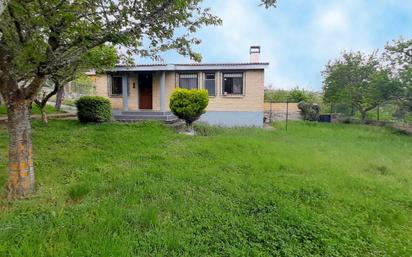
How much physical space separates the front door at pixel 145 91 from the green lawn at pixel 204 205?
907 centimetres

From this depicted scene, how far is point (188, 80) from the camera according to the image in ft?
52.4

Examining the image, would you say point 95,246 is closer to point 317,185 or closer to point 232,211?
point 232,211

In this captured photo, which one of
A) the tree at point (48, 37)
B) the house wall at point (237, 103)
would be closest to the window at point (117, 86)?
the house wall at point (237, 103)

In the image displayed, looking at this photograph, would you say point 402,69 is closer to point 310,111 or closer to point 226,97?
point 310,111

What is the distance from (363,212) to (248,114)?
11.4 m

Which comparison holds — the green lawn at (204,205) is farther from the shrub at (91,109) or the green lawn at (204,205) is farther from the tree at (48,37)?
the shrub at (91,109)

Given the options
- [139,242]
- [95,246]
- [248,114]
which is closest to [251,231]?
[139,242]

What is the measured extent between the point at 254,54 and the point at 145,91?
676cm

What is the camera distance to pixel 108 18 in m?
4.38

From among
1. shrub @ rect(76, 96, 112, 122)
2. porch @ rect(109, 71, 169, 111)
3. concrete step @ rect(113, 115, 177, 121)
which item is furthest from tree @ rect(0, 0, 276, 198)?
porch @ rect(109, 71, 169, 111)

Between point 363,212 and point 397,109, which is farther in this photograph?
point 397,109

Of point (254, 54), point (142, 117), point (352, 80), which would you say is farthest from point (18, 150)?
point (352, 80)

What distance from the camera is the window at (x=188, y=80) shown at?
1588cm

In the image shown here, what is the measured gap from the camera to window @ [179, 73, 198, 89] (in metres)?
15.9
